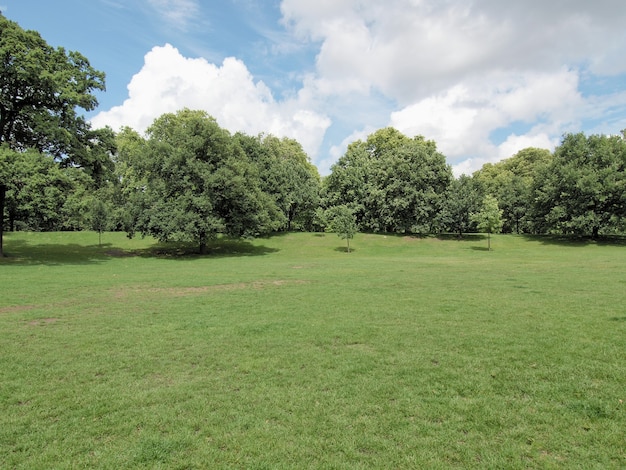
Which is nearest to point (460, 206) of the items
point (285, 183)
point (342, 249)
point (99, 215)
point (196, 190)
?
point (342, 249)

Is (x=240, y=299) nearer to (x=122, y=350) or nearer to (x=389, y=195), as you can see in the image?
(x=122, y=350)

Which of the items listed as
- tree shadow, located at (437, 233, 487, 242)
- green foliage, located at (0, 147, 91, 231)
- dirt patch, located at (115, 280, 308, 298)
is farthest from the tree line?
dirt patch, located at (115, 280, 308, 298)

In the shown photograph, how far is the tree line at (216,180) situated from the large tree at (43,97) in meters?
0.09

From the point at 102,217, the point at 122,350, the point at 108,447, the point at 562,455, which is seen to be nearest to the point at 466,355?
the point at 562,455

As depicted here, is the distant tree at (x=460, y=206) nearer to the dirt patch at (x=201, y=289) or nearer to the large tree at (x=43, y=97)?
the dirt patch at (x=201, y=289)

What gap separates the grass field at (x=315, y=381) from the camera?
14.4ft

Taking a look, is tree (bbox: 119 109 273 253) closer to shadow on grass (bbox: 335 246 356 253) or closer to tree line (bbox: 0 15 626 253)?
tree line (bbox: 0 15 626 253)

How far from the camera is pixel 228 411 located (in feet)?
17.3

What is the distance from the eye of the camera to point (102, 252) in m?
36.9

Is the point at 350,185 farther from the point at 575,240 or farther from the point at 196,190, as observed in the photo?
the point at 575,240

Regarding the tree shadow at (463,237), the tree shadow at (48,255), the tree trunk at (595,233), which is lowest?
the tree shadow at (48,255)

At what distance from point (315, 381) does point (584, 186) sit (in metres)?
50.8

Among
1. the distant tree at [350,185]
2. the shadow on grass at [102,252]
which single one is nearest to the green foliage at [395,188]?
the distant tree at [350,185]

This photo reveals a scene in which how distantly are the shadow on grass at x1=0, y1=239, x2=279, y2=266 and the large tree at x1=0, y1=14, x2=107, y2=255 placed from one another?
4158 mm
